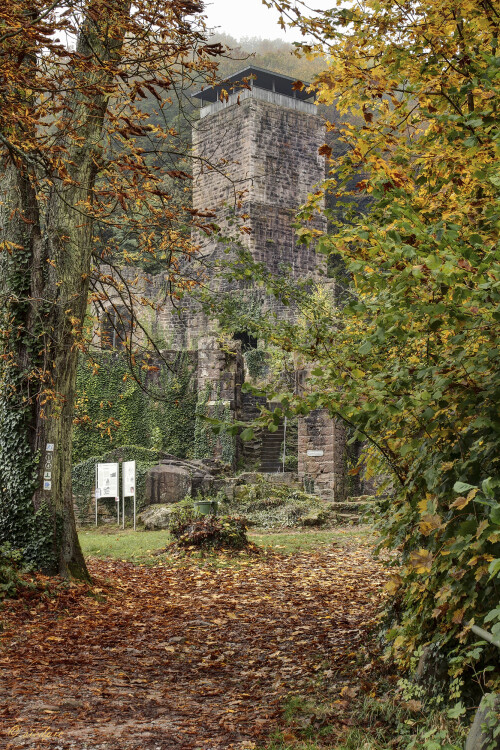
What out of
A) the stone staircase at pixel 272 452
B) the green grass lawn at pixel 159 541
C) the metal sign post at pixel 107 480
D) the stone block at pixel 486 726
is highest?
the stone staircase at pixel 272 452

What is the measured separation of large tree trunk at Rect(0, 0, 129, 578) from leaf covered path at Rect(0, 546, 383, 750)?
0.84 m

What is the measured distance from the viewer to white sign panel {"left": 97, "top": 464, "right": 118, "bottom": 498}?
17.7m

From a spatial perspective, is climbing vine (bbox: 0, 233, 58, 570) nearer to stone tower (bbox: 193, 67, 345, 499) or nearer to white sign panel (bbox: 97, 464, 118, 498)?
white sign panel (bbox: 97, 464, 118, 498)

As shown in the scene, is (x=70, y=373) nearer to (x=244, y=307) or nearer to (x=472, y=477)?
(x=472, y=477)

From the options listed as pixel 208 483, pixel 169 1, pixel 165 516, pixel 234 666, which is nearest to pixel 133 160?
pixel 169 1

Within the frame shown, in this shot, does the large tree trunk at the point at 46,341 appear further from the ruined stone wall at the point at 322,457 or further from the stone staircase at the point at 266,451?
the stone staircase at the point at 266,451

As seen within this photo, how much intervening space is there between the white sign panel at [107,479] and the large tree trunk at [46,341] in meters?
9.50

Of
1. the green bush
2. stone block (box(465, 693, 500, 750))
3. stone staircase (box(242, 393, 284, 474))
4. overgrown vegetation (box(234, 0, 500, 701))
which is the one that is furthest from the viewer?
stone staircase (box(242, 393, 284, 474))

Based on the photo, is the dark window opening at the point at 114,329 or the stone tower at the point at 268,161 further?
the stone tower at the point at 268,161

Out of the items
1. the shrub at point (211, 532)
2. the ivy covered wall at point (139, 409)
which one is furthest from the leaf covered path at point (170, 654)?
the ivy covered wall at point (139, 409)

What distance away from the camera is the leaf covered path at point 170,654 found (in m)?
4.11

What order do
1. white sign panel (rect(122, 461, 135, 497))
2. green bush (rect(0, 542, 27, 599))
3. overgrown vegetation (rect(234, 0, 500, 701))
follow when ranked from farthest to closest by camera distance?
white sign panel (rect(122, 461, 135, 497)), green bush (rect(0, 542, 27, 599)), overgrown vegetation (rect(234, 0, 500, 701))

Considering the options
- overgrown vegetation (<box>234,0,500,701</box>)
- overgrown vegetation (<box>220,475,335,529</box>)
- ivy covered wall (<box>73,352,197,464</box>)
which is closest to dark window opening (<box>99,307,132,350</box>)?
ivy covered wall (<box>73,352,197,464</box>)

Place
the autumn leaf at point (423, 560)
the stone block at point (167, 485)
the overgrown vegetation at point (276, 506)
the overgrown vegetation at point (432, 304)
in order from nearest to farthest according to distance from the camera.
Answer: the overgrown vegetation at point (432, 304), the autumn leaf at point (423, 560), the overgrown vegetation at point (276, 506), the stone block at point (167, 485)
